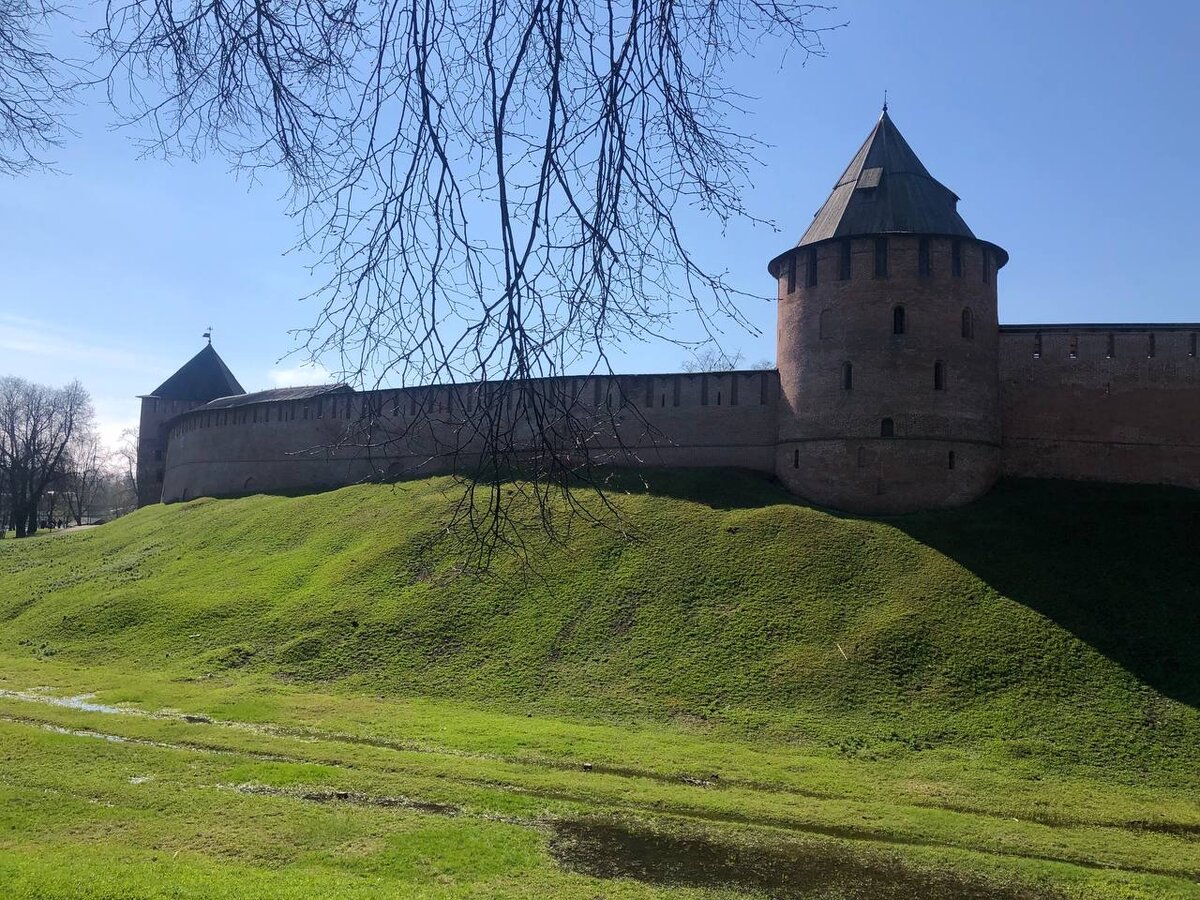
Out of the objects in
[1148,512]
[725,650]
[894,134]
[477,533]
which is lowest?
[725,650]

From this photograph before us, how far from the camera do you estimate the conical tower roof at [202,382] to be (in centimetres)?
4372

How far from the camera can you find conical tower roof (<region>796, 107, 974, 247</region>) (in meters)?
21.0

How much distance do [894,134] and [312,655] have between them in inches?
733

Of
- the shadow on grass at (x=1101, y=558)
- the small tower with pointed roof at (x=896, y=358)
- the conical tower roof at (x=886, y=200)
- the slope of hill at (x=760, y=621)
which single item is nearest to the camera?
the slope of hill at (x=760, y=621)

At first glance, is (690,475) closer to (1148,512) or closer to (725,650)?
(725,650)

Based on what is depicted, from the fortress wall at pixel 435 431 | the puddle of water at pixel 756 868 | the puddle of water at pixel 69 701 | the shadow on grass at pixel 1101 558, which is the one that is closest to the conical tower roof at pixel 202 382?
the fortress wall at pixel 435 431

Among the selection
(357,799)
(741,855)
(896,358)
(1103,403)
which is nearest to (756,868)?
(741,855)

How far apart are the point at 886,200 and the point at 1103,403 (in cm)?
673

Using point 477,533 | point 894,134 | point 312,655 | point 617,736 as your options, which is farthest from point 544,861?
point 894,134

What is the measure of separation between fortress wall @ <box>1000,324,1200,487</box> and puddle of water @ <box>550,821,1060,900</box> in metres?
14.5

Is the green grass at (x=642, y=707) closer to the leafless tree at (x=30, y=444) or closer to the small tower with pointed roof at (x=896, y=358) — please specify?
the small tower with pointed roof at (x=896, y=358)

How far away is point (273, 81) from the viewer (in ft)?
12.0

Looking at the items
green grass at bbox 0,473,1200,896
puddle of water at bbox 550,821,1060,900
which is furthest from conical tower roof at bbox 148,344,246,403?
puddle of water at bbox 550,821,1060,900

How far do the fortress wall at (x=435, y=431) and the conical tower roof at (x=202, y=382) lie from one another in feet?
17.5
